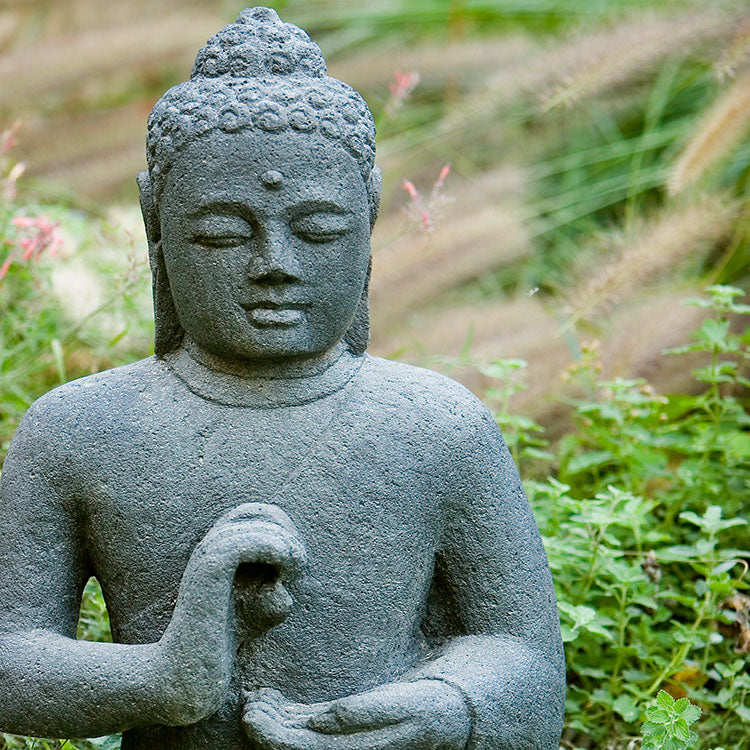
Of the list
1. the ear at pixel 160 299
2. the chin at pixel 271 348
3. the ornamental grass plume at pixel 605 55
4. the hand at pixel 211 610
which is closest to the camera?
the hand at pixel 211 610

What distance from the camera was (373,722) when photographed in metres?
1.58

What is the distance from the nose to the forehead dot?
A: 48 mm

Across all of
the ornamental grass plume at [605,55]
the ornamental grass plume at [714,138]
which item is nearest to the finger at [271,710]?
the ornamental grass plume at [714,138]

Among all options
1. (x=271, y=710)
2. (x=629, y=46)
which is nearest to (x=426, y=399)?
(x=271, y=710)

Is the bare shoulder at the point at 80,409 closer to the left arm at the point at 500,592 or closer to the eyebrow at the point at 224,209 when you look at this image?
the eyebrow at the point at 224,209

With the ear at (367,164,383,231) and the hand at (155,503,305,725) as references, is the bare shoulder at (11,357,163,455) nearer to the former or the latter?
the hand at (155,503,305,725)

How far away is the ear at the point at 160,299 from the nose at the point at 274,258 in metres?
0.19

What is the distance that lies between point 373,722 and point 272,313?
0.50m

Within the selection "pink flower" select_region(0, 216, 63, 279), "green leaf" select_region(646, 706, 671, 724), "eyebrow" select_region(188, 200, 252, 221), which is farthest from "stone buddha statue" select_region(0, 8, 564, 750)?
"pink flower" select_region(0, 216, 63, 279)

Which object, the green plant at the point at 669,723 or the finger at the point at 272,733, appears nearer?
the finger at the point at 272,733

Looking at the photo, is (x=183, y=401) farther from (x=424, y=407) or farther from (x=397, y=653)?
(x=397, y=653)

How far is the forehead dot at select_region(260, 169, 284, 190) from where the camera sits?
5.19ft

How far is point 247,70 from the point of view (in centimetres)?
164

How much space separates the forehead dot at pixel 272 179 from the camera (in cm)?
158
